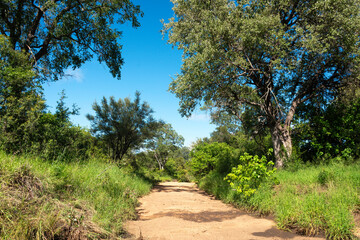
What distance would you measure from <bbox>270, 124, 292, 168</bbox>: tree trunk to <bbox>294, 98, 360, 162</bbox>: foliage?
0.87m

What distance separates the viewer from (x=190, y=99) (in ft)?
33.4

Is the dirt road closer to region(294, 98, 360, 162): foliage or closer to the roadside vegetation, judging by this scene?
the roadside vegetation

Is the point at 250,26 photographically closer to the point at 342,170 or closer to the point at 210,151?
the point at 342,170

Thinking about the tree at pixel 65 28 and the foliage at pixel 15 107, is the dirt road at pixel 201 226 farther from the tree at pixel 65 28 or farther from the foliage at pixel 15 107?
the tree at pixel 65 28

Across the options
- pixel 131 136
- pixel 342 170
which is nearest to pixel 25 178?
pixel 342 170

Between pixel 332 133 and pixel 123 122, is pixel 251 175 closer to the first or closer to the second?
pixel 332 133

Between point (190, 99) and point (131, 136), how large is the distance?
10552mm

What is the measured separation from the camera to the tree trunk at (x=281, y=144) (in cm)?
940

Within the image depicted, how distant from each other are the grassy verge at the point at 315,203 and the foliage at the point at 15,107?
677 centimetres

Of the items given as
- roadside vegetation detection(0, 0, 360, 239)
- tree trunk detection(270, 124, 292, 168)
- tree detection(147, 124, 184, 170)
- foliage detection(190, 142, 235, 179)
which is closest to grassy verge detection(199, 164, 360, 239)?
roadside vegetation detection(0, 0, 360, 239)

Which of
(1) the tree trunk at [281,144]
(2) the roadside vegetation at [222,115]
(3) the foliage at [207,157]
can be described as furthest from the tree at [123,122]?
(1) the tree trunk at [281,144]

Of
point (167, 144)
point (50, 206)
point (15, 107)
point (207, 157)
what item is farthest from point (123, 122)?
point (167, 144)

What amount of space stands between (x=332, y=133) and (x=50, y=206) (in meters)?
10.5

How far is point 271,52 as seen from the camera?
8539 millimetres
